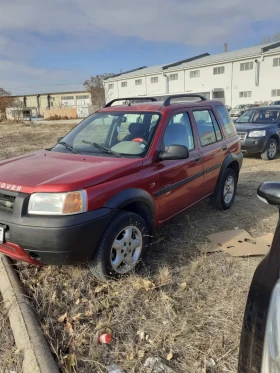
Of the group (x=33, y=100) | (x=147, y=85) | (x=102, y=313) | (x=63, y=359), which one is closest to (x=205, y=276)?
(x=102, y=313)

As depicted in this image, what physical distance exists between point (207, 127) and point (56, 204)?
283cm

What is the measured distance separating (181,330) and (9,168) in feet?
7.35

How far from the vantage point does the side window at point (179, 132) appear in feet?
12.4

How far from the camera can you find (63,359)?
215 centimetres

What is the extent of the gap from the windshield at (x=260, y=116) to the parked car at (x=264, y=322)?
9834 millimetres

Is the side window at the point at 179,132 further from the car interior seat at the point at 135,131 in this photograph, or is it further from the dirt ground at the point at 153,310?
the dirt ground at the point at 153,310

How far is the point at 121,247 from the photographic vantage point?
10.1 feet

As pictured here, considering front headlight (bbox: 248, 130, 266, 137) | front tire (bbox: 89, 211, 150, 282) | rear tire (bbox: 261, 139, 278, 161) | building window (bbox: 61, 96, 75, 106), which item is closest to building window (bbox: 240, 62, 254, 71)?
rear tire (bbox: 261, 139, 278, 161)

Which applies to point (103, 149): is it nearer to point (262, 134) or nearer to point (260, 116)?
point (262, 134)

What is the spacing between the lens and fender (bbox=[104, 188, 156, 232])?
290 centimetres

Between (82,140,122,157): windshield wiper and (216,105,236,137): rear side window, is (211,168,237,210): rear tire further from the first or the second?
(82,140,122,157): windshield wiper

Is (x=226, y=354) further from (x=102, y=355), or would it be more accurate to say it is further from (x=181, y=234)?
(x=181, y=234)

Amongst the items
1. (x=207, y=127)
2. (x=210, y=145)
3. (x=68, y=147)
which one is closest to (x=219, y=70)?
(x=207, y=127)

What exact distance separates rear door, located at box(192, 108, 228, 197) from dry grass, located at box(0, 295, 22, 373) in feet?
9.93
